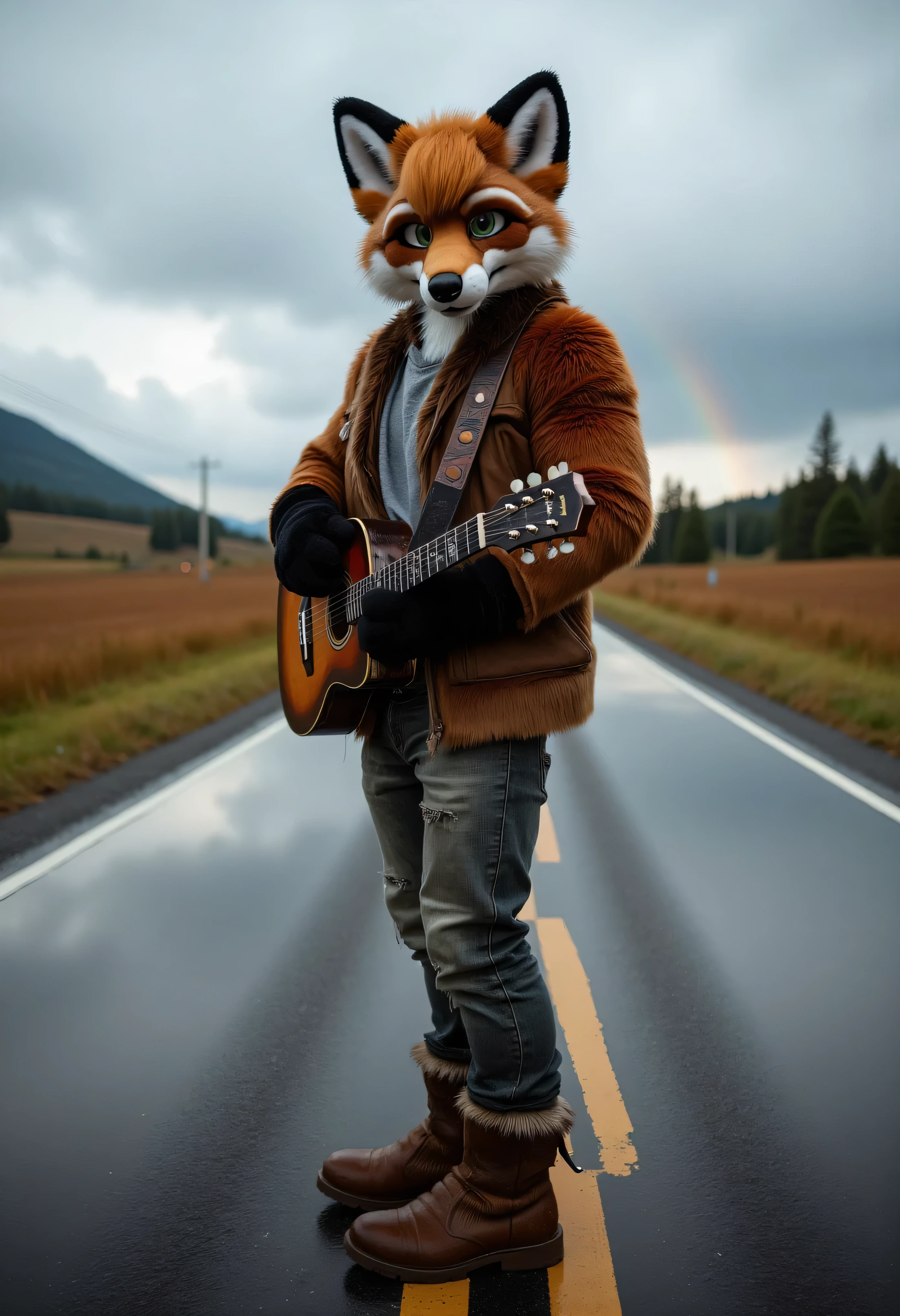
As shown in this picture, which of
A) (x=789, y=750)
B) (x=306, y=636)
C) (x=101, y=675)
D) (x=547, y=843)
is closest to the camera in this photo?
(x=306, y=636)

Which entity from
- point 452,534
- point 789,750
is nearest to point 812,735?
point 789,750

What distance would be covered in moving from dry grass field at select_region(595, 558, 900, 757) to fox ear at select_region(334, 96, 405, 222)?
117cm

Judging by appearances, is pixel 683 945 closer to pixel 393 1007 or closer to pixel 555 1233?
pixel 393 1007

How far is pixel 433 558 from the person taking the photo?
6.37ft

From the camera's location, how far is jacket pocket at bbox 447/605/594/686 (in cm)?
197

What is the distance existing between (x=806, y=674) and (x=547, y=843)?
7.25 meters

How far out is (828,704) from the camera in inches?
390

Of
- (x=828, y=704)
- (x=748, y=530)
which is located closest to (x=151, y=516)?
(x=828, y=704)

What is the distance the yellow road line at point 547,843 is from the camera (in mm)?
5043

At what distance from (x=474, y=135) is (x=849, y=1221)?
8.41 feet

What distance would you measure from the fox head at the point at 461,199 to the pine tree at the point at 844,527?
255 ft

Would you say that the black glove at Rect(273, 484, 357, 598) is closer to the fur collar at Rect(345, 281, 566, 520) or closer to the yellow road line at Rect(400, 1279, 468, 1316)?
the fur collar at Rect(345, 281, 566, 520)

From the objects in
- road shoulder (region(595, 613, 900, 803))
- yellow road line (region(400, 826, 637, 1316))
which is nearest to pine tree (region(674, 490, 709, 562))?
road shoulder (region(595, 613, 900, 803))

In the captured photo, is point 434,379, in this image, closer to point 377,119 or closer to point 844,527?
point 377,119
